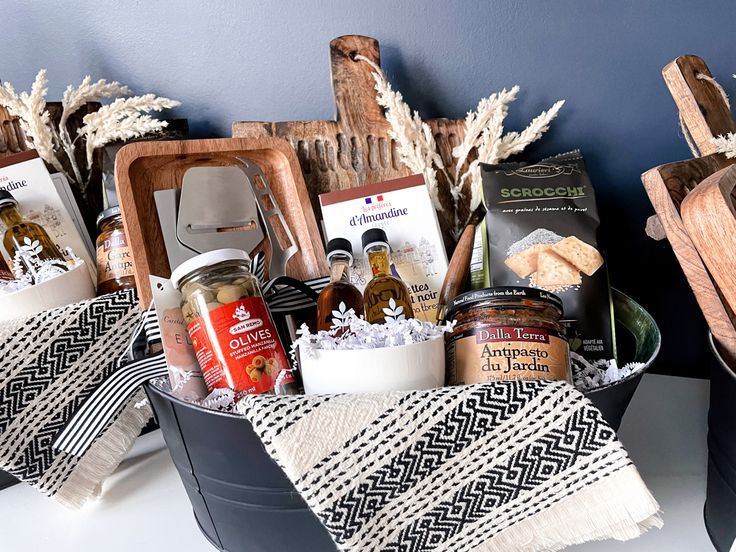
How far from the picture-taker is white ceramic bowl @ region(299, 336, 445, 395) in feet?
2.00

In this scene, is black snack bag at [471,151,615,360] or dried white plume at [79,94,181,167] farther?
dried white plume at [79,94,181,167]

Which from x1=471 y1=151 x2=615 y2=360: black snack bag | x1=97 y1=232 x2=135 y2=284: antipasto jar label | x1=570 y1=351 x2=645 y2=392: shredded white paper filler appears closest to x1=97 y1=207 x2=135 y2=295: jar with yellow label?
x1=97 y1=232 x2=135 y2=284: antipasto jar label

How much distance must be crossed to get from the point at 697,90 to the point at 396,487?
0.61 meters

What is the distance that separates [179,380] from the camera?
70cm

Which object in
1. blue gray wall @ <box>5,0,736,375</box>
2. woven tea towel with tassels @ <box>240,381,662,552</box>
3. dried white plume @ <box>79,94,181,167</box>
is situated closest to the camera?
woven tea towel with tassels @ <box>240,381,662,552</box>

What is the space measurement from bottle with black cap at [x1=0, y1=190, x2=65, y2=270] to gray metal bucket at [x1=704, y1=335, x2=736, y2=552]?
34.5 inches

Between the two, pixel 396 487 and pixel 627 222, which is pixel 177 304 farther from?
pixel 627 222

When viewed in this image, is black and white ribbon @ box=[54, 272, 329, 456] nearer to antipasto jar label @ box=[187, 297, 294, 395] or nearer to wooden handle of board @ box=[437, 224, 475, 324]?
antipasto jar label @ box=[187, 297, 294, 395]

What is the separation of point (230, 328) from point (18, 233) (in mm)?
460

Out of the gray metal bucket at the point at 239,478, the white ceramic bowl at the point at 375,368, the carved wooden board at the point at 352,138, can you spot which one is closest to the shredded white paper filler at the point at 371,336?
the white ceramic bowl at the point at 375,368

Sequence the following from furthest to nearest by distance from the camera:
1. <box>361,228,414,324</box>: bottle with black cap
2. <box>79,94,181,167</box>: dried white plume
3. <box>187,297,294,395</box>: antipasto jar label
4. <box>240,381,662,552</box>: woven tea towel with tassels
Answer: <box>79,94,181,167</box>: dried white plume < <box>361,228,414,324</box>: bottle with black cap < <box>187,297,294,395</box>: antipasto jar label < <box>240,381,662,552</box>: woven tea towel with tassels

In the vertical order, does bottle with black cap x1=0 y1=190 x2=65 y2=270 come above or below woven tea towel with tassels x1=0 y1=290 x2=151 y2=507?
above

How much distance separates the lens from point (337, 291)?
76 centimetres

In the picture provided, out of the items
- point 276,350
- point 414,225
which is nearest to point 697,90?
point 414,225
